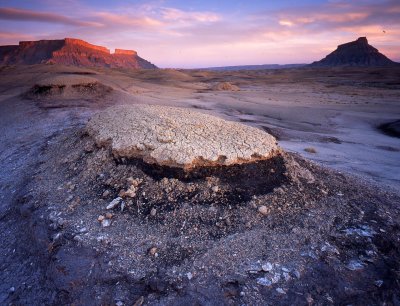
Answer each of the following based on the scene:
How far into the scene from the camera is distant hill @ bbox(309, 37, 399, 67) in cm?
9519

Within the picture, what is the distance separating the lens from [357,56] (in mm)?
97062

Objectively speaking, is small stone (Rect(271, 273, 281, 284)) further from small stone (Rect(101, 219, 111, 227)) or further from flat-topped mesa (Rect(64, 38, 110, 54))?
flat-topped mesa (Rect(64, 38, 110, 54))

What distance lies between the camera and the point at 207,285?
2207mm

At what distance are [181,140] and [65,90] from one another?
28.5ft

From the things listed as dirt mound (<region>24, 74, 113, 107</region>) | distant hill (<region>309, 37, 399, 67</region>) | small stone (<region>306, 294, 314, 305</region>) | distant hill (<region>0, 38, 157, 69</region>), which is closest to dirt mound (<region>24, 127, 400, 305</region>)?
small stone (<region>306, 294, 314, 305</region>)

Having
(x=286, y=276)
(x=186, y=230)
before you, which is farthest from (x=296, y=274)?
(x=186, y=230)

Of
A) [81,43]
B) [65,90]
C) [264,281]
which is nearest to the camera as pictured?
[264,281]

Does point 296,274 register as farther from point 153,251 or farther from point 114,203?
point 114,203

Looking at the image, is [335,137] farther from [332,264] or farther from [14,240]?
[14,240]

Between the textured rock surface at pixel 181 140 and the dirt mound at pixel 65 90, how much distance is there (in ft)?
23.0

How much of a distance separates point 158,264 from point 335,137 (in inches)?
303

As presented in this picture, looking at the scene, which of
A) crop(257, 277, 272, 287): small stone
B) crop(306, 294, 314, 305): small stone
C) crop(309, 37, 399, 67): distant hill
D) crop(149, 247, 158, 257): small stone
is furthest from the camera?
crop(309, 37, 399, 67): distant hill

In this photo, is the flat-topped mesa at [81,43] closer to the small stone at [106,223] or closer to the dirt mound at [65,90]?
the dirt mound at [65,90]

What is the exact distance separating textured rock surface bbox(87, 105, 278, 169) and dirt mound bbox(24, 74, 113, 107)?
7.02 m
